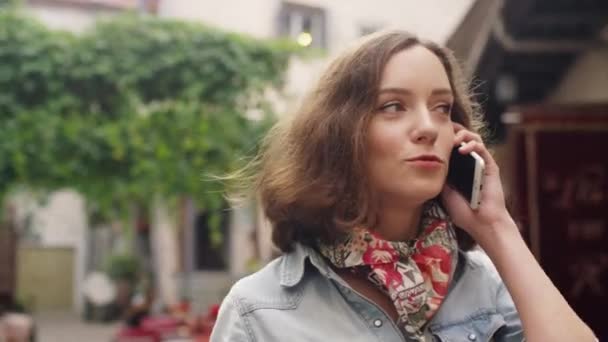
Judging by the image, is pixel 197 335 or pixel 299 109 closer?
pixel 299 109

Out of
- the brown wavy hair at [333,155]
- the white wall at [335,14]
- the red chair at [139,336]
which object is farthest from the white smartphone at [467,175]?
the white wall at [335,14]

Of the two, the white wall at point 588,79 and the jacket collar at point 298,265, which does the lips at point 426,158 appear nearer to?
the jacket collar at point 298,265

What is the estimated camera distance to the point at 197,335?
5.96 metres

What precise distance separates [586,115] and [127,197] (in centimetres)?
558

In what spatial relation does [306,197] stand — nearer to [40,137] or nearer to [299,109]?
[299,109]

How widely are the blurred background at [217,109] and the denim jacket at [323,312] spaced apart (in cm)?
24

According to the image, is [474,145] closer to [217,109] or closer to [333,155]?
[333,155]

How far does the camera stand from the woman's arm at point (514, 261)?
1244mm

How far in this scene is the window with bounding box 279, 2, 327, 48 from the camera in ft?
46.7

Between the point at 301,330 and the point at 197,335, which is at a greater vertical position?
the point at 301,330

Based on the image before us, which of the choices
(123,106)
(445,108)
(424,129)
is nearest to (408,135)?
(424,129)

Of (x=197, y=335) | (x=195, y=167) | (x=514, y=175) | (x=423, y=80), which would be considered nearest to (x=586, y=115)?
(x=514, y=175)

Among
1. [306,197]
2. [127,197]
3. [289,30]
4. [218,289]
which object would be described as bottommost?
[218,289]

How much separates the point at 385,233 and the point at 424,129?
23cm
